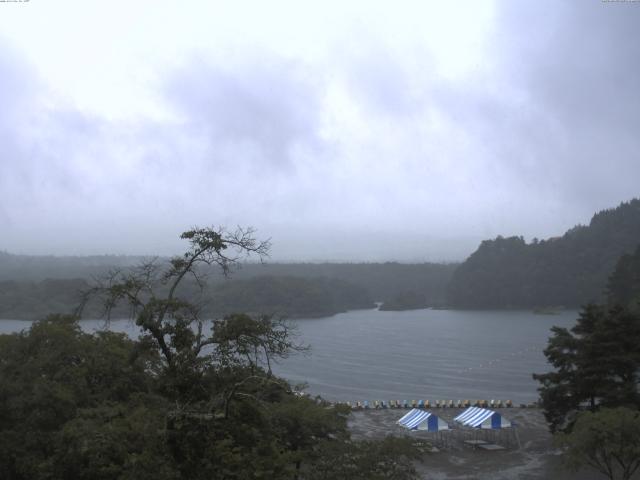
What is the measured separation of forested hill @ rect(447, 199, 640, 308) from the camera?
65.3 m

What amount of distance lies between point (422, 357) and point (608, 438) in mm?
28601

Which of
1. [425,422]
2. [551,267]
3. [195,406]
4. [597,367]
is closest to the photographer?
[195,406]

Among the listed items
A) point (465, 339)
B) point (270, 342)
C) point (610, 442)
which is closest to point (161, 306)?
point (270, 342)

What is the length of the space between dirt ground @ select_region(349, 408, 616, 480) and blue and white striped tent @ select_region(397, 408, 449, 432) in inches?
14.1

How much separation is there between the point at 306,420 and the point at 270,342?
190 inches

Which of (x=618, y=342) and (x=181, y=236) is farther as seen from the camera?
(x=618, y=342)

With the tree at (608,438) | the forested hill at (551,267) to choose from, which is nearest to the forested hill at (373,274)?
the forested hill at (551,267)

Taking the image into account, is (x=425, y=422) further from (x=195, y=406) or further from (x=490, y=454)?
(x=195, y=406)

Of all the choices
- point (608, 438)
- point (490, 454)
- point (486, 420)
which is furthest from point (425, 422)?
point (608, 438)

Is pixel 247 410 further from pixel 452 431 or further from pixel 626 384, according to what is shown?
pixel 452 431

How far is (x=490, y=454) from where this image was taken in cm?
1461

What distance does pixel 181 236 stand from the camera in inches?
173

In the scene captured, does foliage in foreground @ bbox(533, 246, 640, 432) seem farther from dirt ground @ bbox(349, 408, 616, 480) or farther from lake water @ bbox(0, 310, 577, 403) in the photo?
lake water @ bbox(0, 310, 577, 403)


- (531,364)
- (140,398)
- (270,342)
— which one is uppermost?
(270,342)
